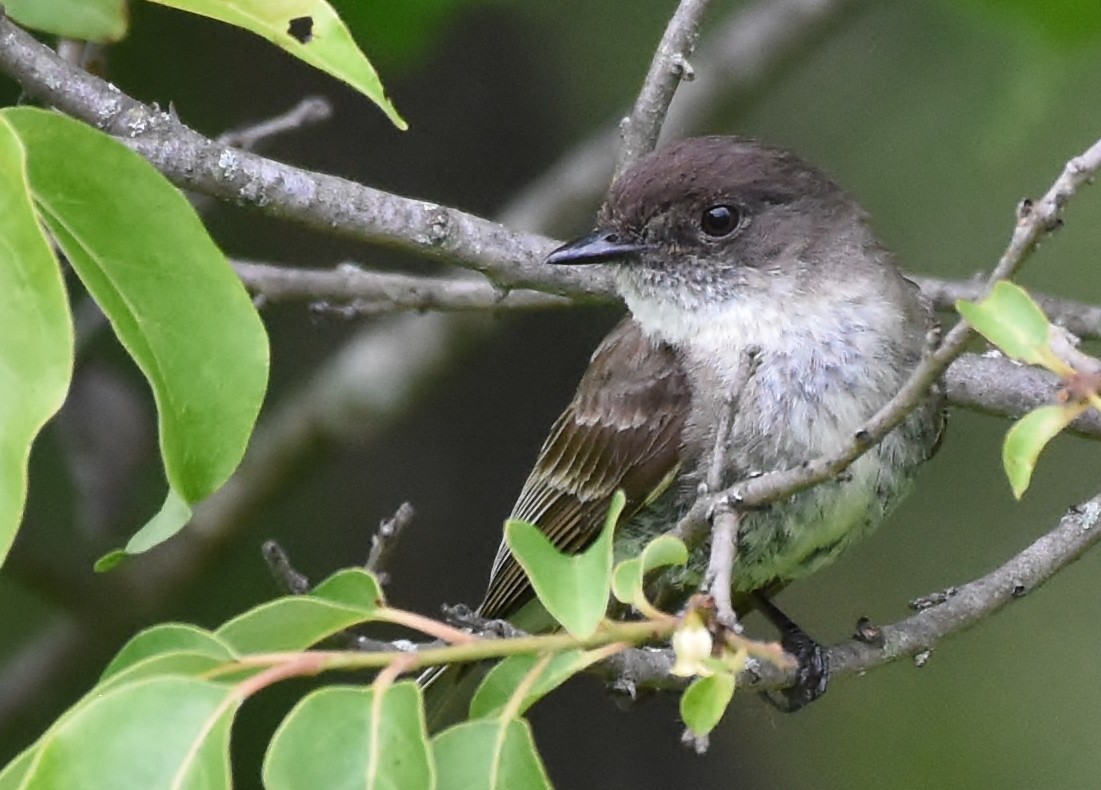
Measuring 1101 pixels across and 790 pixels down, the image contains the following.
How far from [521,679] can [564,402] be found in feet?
13.2

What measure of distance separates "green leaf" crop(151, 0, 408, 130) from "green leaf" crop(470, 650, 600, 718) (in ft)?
2.27

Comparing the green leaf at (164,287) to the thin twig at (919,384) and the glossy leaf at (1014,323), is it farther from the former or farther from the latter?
the glossy leaf at (1014,323)

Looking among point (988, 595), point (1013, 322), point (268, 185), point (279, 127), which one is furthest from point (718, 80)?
point (1013, 322)

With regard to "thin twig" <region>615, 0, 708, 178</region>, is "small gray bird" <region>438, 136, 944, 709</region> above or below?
below

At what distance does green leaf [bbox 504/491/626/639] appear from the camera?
1.99 m

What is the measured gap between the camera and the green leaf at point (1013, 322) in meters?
1.94

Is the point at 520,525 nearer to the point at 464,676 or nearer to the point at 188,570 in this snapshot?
the point at 464,676

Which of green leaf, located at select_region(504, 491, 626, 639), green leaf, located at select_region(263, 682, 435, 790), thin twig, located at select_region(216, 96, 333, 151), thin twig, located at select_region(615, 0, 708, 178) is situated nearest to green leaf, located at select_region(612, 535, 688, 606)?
green leaf, located at select_region(504, 491, 626, 639)

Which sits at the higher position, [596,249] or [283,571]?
[596,249]

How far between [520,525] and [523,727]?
238 mm

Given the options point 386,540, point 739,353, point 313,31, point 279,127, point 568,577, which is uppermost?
point 313,31

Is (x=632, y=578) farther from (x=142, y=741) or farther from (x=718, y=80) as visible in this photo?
(x=718, y=80)

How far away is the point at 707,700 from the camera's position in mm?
1964

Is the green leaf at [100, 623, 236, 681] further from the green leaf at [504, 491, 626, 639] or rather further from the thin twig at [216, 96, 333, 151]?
the thin twig at [216, 96, 333, 151]
